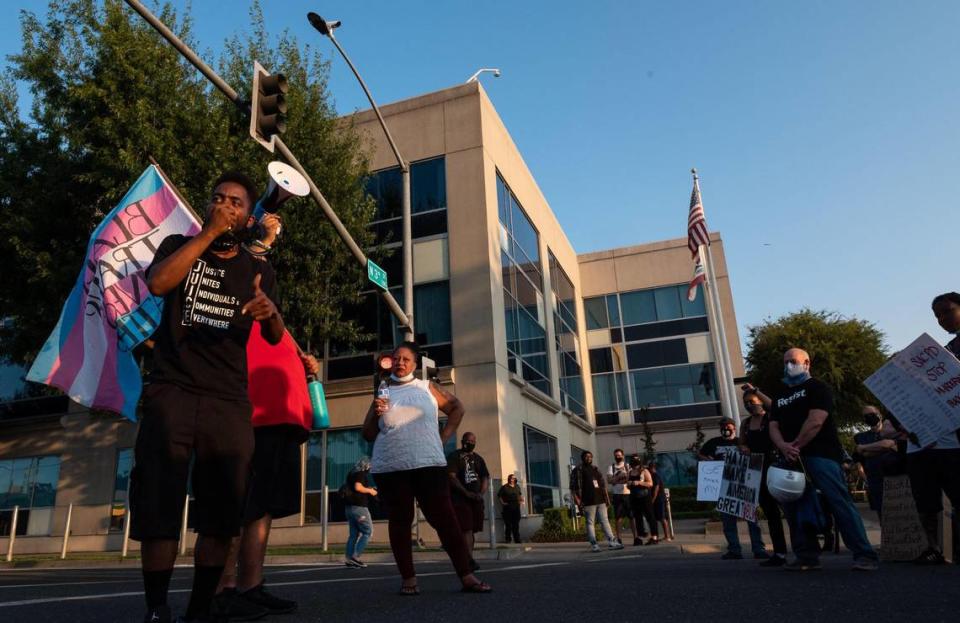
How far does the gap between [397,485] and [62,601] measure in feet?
6.85

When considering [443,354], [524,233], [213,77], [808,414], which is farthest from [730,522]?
[524,233]

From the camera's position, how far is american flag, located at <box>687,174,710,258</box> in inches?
815

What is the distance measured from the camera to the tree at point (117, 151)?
44.8 ft

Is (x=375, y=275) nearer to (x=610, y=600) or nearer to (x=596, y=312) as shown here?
(x=610, y=600)

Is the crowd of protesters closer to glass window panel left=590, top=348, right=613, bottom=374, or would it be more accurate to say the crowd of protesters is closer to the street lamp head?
the street lamp head

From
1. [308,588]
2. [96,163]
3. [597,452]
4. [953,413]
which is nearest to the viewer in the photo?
[308,588]

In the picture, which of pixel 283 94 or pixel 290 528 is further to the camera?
pixel 290 528

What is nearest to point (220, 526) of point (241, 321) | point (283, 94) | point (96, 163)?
point (241, 321)

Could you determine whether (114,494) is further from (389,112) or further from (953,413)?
(953,413)

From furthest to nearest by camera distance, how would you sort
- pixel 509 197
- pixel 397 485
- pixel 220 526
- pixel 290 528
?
pixel 509 197 < pixel 290 528 < pixel 397 485 < pixel 220 526

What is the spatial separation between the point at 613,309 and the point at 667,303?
2712 millimetres

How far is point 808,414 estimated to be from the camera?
550cm

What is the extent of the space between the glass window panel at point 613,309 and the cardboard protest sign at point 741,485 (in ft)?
87.7

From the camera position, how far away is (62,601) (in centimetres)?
397
